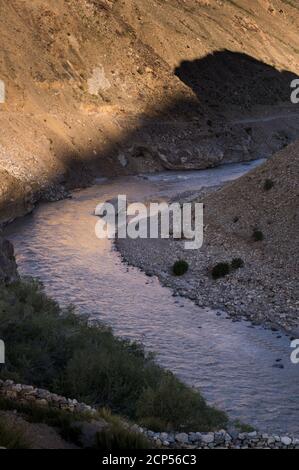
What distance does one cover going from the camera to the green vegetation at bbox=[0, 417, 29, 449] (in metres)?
8.07

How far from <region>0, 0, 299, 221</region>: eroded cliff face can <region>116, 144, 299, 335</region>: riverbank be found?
1313 centimetres

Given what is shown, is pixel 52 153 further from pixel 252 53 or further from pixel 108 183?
pixel 252 53

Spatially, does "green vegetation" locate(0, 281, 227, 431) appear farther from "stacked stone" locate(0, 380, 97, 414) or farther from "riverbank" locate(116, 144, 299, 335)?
"riverbank" locate(116, 144, 299, 335)

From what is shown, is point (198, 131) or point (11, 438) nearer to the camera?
point (11, 438)

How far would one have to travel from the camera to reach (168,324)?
885 inches

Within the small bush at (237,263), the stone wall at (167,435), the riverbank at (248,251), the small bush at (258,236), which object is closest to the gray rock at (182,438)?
the stone wall at (167,435)

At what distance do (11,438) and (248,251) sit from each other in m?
21.3

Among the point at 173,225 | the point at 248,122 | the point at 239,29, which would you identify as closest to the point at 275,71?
the point at 239,29

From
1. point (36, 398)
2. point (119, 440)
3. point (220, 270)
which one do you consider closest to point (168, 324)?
point (220, 270)

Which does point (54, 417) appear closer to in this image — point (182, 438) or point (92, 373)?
point (182, 438)

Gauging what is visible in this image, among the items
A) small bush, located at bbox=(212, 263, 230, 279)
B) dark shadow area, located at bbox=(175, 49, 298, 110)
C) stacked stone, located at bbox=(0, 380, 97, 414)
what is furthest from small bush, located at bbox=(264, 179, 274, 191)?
dark shadow area, located at bbox=(175, 49, 298, 110)

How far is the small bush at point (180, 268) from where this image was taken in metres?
27.6

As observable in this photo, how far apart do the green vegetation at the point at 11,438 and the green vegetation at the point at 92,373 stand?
2.81 meters

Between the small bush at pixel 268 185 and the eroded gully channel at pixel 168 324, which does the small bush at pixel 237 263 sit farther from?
the small bush at pixel 268 185
